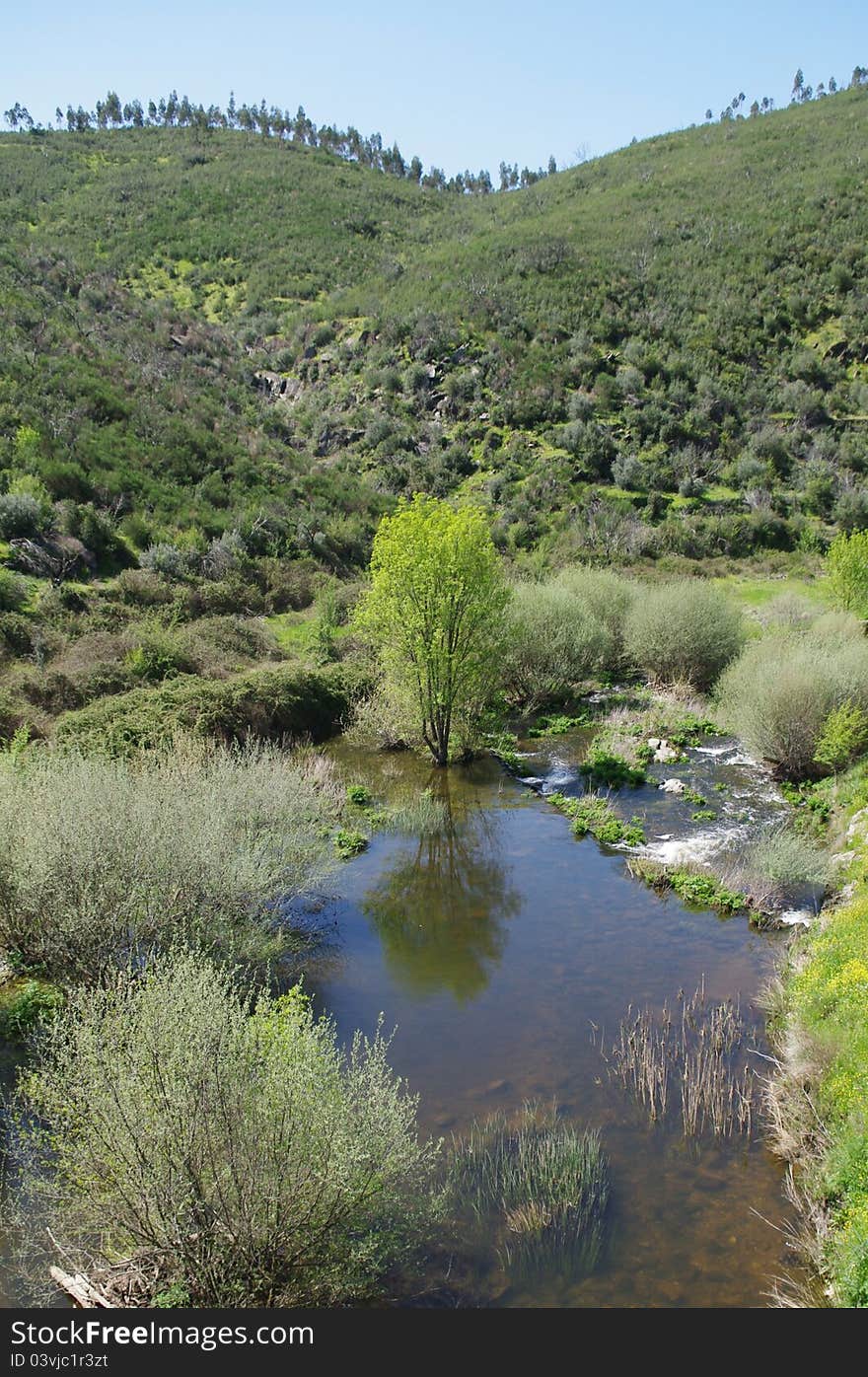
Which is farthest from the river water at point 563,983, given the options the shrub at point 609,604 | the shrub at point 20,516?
the shrub at point 20,516

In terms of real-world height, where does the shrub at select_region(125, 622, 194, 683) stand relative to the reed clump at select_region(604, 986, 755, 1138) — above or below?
above

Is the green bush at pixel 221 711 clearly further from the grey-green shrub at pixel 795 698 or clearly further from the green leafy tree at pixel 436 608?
the grey-green shrub at pixel 795 698

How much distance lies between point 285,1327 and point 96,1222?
2110 mm

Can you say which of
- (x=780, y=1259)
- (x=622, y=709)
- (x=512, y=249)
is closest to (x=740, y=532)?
(x=622, y=709)

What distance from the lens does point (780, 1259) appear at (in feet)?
29.4

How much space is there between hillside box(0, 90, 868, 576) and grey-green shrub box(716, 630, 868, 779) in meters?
22.6

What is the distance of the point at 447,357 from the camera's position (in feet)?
200

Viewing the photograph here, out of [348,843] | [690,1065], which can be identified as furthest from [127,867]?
[690,1065]

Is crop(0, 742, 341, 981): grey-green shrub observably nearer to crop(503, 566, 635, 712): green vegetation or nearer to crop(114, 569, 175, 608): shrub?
crop(503, 566, 635, 712): green vegetation

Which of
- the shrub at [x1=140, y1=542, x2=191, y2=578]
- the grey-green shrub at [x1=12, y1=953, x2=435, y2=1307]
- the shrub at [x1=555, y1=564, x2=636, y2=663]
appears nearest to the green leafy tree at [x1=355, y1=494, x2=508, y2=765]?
the shrub at [x1=555, y1=564, x2=636, y2=663]

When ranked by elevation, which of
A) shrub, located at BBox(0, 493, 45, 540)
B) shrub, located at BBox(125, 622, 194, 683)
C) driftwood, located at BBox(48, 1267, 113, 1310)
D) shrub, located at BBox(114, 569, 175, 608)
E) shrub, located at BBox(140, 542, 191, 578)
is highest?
shrub, located at BBox(0, 493, 45, 540)

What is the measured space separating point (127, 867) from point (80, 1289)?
574 centimetres

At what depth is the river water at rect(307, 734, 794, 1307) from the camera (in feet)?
30.1

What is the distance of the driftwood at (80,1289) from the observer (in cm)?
741
